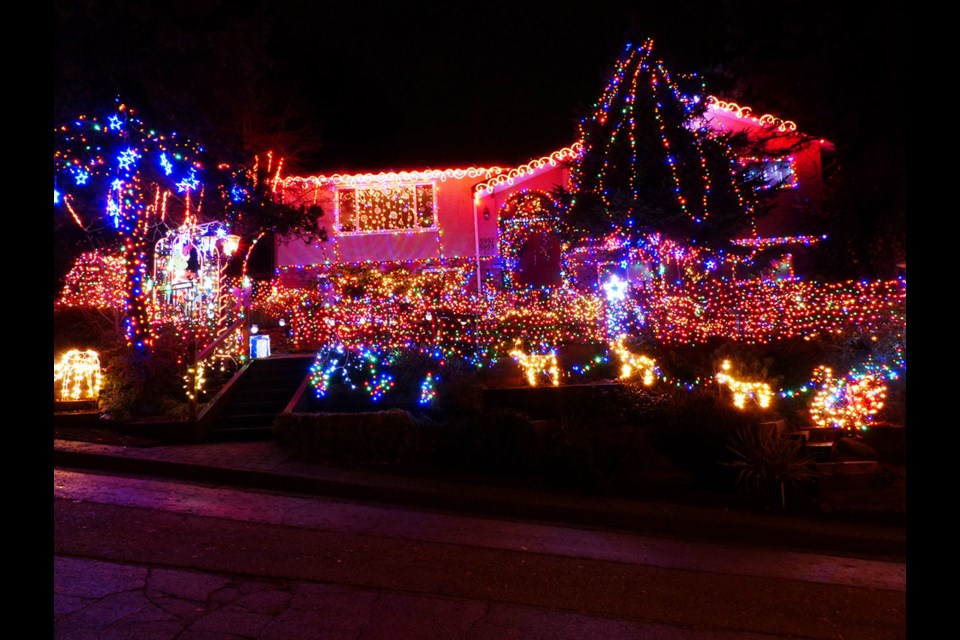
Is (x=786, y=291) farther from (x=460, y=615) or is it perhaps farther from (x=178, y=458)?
(x=178, y=458)

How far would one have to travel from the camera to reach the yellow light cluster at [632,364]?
11219 mm

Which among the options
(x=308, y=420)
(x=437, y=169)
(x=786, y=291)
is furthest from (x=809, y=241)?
(x=308, y=420)

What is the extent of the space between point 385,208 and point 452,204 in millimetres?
2210

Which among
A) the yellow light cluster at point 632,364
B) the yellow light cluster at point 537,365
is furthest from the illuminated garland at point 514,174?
the yellow light cluster at point 537,365

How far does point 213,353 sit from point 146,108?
4822 millimetres

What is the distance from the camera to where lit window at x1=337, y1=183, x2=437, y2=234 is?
19.5 meters

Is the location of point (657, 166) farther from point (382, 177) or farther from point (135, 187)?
point (135, 187)

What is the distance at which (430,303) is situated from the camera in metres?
12.1

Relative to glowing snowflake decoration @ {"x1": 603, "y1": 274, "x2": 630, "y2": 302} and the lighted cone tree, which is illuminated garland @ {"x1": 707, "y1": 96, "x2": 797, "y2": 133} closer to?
the lighted cone tree

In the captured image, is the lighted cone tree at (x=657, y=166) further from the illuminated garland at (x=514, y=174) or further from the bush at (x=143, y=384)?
the bush at (x=143, y=384)

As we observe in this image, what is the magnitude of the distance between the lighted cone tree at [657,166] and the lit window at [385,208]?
6863mm

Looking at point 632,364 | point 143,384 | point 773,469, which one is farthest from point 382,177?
point 773,469

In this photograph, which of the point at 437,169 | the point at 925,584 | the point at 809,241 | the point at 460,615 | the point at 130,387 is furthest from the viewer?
the point at 437,169

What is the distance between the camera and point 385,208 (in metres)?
19.7
